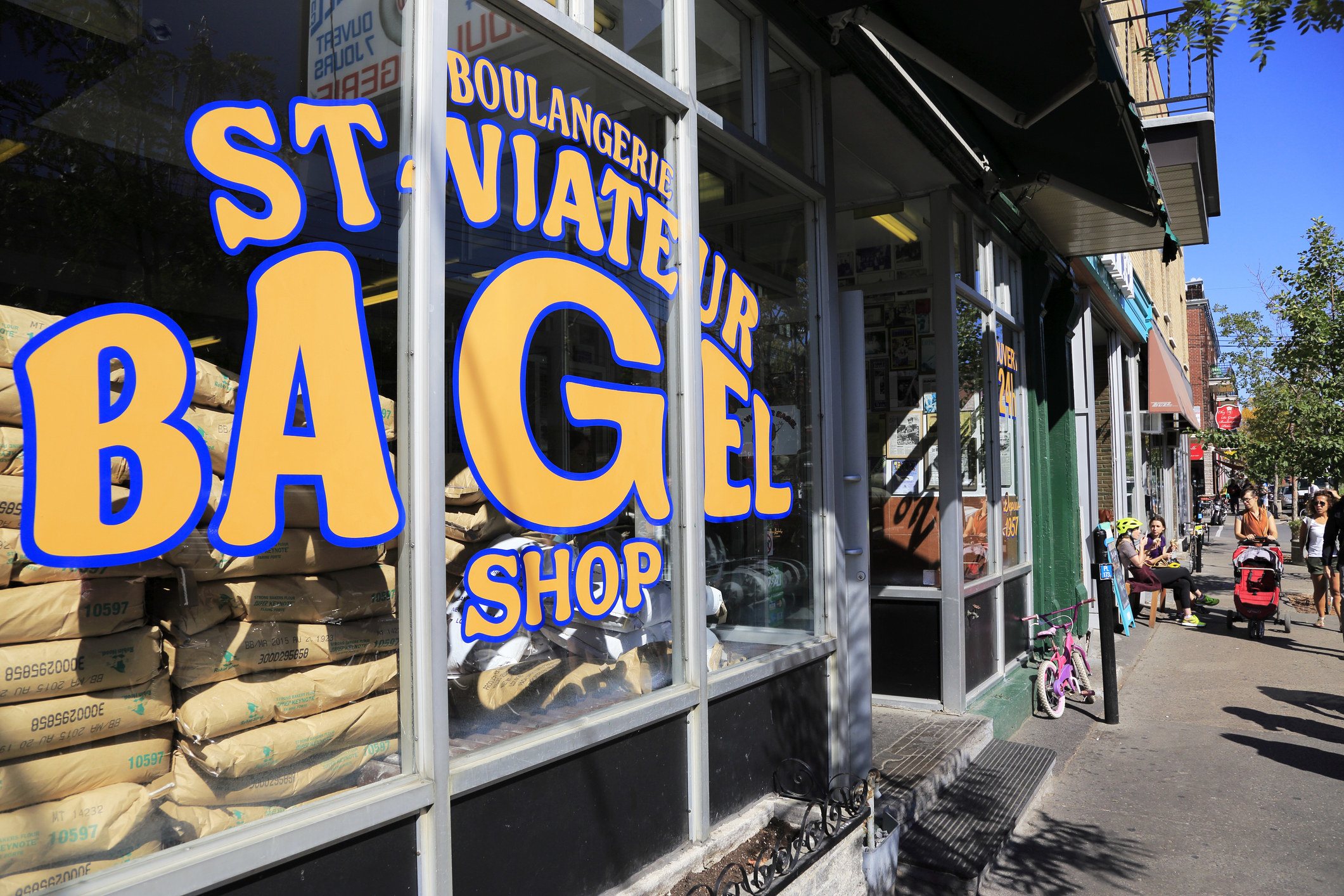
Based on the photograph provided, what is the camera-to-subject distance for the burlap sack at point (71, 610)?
183 cm

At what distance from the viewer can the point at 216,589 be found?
218 centimetres

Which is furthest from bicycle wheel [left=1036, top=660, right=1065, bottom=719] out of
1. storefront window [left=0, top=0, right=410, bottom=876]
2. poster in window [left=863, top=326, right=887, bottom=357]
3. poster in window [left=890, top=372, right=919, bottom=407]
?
storefront window [left=0, top=0, right=410, bottom=876]

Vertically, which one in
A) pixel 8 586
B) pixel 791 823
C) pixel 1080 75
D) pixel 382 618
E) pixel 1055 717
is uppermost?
pixel 1080 75

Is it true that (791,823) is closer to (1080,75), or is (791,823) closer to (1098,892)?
(1098,892)

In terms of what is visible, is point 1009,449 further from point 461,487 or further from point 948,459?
point 461,487

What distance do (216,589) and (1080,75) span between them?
15.1 feet

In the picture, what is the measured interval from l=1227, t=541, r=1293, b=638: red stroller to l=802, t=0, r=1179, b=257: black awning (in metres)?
6.57

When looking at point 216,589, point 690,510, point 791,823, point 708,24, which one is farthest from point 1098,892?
point 708,24

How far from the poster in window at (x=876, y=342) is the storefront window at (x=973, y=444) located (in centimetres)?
58

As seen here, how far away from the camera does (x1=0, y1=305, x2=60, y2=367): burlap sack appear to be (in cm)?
184

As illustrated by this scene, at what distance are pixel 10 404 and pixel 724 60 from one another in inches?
134

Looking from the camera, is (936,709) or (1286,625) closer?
(936,709)

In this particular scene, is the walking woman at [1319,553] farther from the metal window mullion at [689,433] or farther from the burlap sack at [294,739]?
the burlap sack at [294,739]

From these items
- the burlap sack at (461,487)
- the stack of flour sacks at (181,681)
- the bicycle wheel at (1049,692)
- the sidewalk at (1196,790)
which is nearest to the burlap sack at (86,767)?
the stack of flour sacks at (181,681)
